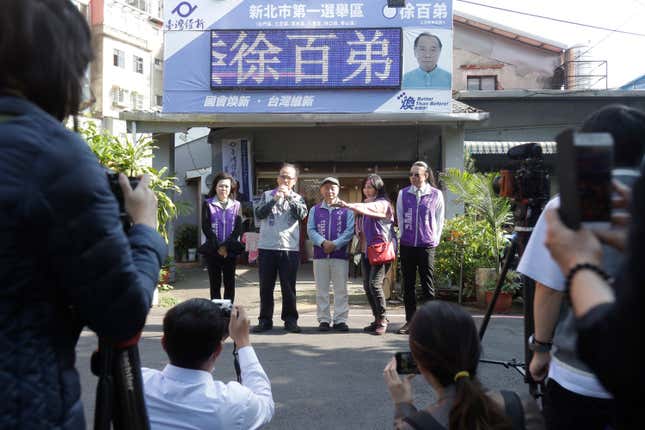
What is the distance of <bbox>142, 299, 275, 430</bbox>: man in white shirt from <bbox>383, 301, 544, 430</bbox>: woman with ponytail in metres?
0.58

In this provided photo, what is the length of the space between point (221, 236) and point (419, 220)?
8.23ft

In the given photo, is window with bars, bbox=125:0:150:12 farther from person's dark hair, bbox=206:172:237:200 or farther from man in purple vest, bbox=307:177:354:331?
man in purple vest, bbox=307:177:354:331

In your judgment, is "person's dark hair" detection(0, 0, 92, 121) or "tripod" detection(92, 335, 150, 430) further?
"tripod" detection(92, 335, 150, 430)

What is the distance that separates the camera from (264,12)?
11.4 meters

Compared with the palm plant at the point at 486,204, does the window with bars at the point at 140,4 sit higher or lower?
higher

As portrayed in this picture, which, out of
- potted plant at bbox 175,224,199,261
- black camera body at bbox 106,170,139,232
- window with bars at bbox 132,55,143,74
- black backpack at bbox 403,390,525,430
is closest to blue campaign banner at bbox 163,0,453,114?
potted plant at bbox 175,224,199,261

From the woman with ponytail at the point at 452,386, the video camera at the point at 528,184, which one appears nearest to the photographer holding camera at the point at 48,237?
the woman with ponytail at the point at 452,386

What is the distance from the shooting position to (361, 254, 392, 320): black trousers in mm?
6949

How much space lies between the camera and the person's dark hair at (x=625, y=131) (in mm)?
1750

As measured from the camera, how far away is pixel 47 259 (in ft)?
4.01

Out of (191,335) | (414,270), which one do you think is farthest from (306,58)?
(191,335)

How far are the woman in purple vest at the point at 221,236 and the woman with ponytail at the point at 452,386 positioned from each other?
5.49 metres

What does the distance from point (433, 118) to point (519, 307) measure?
13.3 ft

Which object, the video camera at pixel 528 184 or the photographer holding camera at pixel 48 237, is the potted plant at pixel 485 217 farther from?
the photographer holding camera at pixel 48 237
